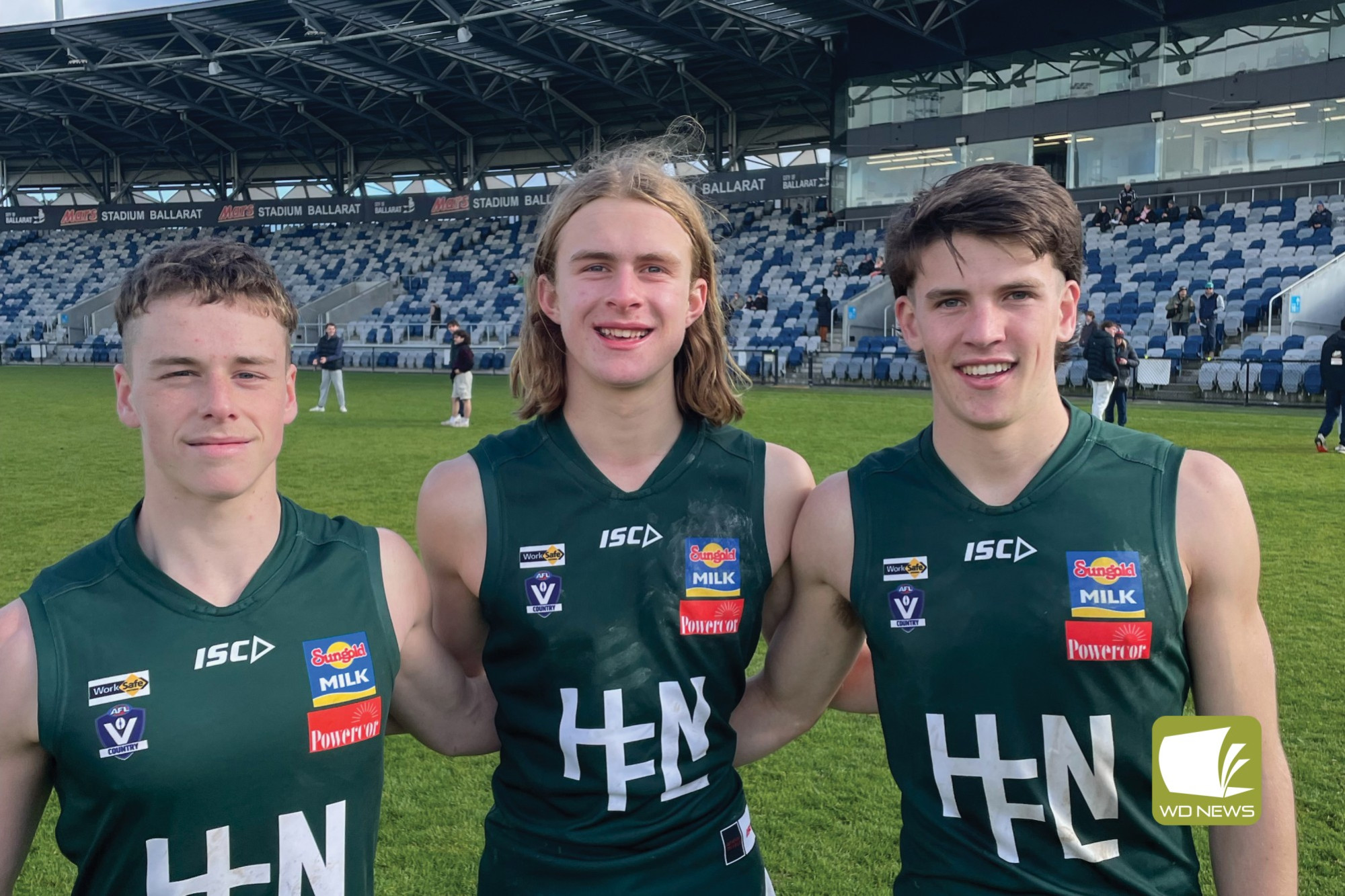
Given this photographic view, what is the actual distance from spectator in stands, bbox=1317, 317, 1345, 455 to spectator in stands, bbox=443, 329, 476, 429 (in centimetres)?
1092

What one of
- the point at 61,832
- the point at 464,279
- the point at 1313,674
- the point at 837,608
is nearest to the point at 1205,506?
the point at 837,608

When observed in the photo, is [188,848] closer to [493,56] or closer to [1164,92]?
[1164,92]

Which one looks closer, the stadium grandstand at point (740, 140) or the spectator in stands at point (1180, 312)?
the spectator in stands at point (1180, 312)

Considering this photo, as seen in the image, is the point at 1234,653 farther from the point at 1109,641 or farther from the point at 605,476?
the point at 605,476

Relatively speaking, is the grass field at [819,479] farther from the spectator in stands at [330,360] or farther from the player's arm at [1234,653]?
the player's arm at [1234,653]

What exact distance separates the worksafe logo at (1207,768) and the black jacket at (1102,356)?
14.1 m

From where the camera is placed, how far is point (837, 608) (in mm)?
2377

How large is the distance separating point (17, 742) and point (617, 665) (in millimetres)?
1112

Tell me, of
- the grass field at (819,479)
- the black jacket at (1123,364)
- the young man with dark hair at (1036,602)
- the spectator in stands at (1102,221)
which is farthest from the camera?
the spectator in stands at (1102,221)

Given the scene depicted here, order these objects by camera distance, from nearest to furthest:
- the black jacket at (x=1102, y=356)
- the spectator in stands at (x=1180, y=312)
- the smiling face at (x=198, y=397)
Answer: the smiling face at (x=198, y=397)
the black jacket at (x=1102, y=356)
the spectator in stands at (x=1180, y=312)

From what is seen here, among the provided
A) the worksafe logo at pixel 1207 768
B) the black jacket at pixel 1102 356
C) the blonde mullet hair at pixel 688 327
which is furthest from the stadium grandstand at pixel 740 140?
the worksafe logo at pixel 1207 768

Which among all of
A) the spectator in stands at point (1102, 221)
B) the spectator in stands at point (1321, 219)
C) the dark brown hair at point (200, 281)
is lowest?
the dark brown hair at point (200, 281)

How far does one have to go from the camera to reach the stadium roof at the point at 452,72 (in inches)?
1197

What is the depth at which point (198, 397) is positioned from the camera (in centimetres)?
195
